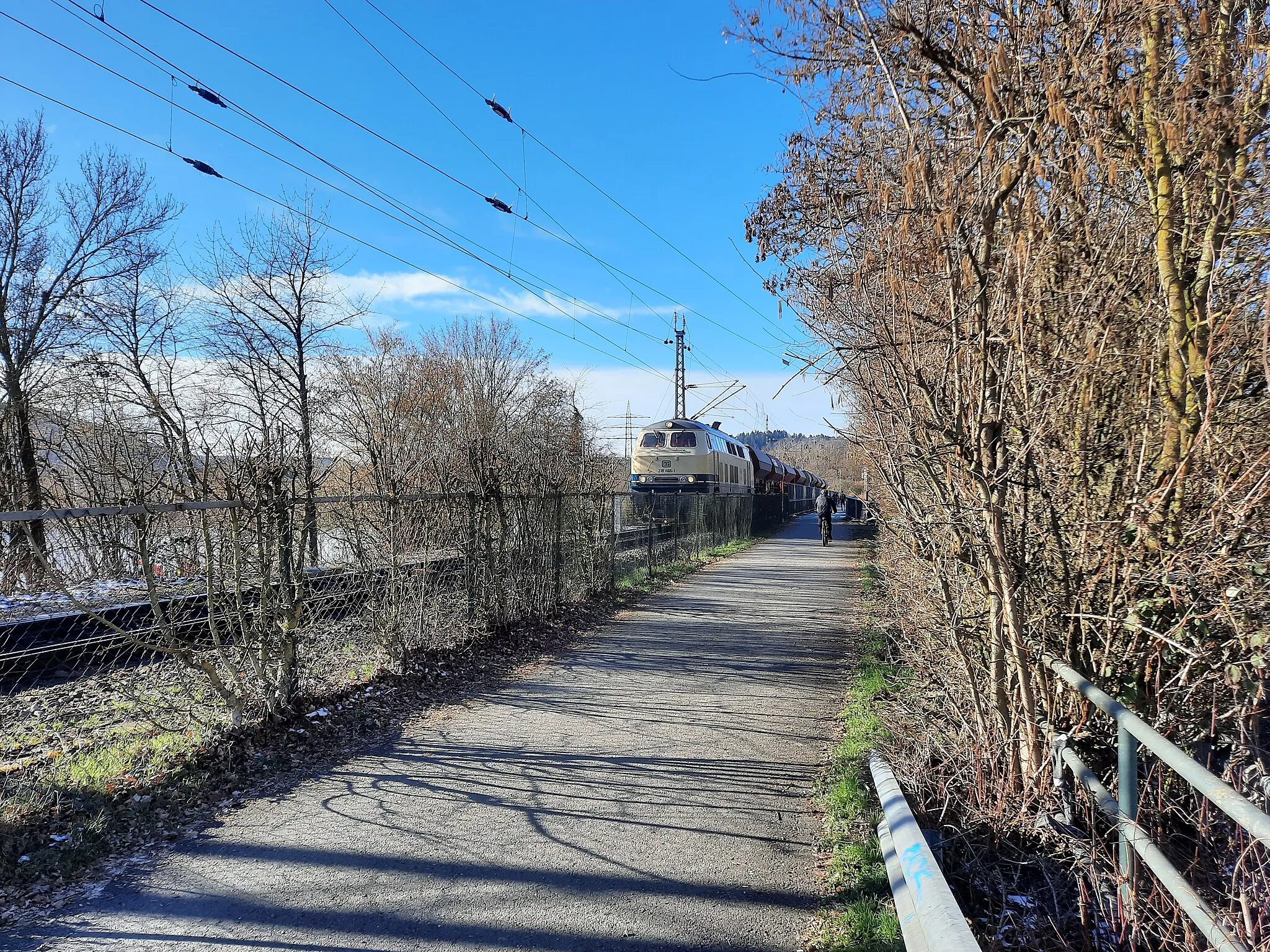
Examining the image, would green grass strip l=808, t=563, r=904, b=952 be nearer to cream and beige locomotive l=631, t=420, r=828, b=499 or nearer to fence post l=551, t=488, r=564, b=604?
fence post l=551, t=488, r=564, b=604

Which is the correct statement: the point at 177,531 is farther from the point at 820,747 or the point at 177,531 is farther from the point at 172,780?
the point at 820,747

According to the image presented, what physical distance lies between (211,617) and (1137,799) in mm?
5266

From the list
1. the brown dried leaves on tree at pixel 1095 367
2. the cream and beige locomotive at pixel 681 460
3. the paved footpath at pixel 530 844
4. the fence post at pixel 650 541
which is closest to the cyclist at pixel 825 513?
the cream and beige locomotive at pixel 681 460

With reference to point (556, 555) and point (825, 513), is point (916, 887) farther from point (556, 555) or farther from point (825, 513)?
point (825, 513)

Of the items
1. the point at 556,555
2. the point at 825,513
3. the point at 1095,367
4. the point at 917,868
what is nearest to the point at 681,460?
the point at 825,513

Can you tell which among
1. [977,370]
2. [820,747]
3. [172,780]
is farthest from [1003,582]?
[172,780]

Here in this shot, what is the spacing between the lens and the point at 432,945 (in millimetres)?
3105

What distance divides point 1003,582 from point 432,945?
9.57 ft

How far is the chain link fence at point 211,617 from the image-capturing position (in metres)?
4.59

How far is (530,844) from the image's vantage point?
4.00m

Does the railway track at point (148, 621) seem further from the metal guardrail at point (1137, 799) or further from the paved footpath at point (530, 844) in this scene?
the metal guardrail at point (1137, 799)

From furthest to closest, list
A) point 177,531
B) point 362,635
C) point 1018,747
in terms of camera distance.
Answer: point 362,635 < point 177,531 < point 1018,747

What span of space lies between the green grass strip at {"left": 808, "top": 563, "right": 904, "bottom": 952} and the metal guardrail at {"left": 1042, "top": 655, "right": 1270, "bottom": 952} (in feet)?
3.10

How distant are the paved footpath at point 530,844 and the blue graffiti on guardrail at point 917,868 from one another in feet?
2.18
